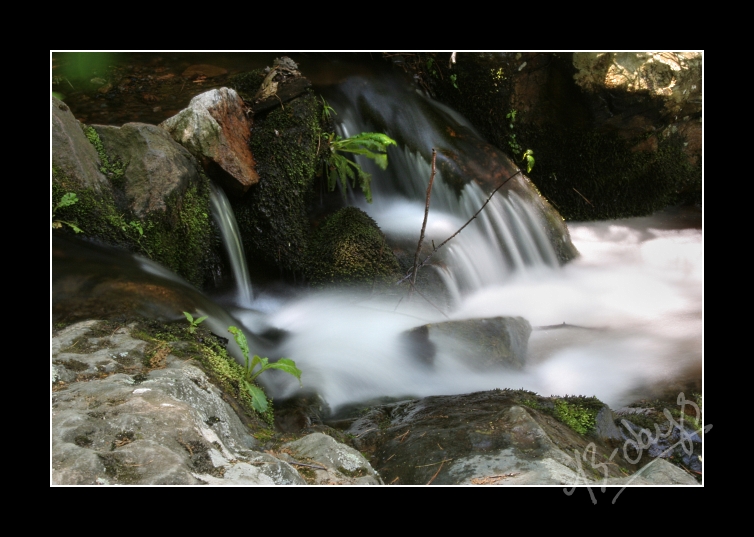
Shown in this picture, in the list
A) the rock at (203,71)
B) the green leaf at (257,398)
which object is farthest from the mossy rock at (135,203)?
the rock at (203,71)

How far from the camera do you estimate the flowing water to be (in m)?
4.72

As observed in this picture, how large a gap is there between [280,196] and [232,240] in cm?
68

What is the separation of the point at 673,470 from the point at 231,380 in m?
2.33

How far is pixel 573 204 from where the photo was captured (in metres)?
8.70

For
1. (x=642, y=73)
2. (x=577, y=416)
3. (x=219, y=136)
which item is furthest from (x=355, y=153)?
(x=642, y=73)

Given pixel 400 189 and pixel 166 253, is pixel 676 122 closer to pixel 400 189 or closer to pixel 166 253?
pixel 400 189

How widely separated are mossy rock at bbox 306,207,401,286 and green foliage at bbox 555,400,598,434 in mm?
2538

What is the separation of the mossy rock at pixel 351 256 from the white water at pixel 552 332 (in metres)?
0.22

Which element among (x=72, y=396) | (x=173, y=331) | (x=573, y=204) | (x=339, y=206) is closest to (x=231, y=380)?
Answer: (x=173, y=331)

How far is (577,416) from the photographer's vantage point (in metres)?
3.57

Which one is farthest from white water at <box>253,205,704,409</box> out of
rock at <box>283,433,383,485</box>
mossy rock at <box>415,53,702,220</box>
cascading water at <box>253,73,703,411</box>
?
rock at <box>283,433,383,485</box>

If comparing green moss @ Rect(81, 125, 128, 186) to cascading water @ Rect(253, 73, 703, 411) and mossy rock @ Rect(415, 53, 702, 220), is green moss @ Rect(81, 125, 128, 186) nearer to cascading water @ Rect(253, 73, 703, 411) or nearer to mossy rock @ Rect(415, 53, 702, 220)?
cascading water @ Rect(253, 73, 703, 411)
